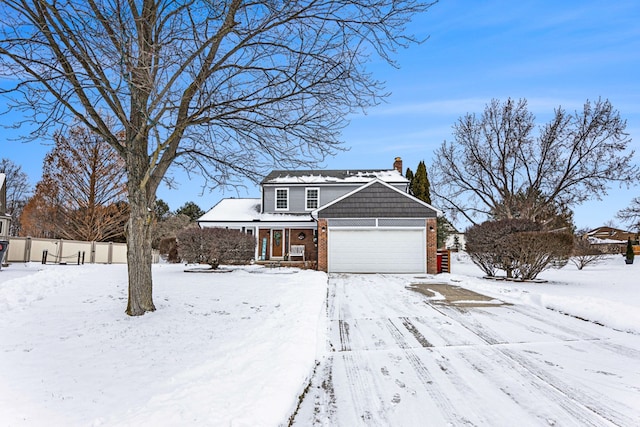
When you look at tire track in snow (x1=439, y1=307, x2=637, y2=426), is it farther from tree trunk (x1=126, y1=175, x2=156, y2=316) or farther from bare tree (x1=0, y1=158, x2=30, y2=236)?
bare tree (x1=0, y1=158, x2=30, y2=236)

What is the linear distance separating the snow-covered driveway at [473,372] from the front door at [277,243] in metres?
15.0

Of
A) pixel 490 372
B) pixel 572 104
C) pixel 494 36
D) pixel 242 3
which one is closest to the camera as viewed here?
pixel 490 372

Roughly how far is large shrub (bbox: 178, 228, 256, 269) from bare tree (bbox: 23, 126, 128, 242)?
1060cm

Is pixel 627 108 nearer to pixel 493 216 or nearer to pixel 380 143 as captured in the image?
pixel 493 216

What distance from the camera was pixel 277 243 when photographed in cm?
2198

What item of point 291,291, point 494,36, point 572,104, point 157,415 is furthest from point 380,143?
point 572,104

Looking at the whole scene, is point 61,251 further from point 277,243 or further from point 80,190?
point 277,243

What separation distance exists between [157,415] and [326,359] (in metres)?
2.29

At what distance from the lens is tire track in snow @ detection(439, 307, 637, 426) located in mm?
3076

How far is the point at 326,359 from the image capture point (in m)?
4.72

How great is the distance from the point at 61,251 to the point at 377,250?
16381 millimetres

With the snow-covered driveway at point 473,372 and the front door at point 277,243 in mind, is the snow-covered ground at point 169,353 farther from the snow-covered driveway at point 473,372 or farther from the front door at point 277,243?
the front door at point 277,243

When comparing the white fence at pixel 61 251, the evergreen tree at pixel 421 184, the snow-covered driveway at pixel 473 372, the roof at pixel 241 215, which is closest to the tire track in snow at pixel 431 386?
the snow-covered driveway at pixel 473 372

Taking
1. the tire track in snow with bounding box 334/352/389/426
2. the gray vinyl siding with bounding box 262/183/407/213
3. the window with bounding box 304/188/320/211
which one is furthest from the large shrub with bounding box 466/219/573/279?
the tire track in snow with bounding box 334/352/389/426
